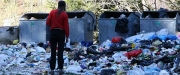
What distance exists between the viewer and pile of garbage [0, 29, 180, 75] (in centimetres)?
920

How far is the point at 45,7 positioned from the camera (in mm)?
23797

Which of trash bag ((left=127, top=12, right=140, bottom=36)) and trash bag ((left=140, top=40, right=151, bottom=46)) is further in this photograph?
trash bag ((left=127, top=12, right=140, bottom=36))

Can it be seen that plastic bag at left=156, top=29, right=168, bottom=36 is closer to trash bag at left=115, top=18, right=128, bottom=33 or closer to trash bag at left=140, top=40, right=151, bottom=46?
trash bag at left=140, top=40, right=151, bottom=46

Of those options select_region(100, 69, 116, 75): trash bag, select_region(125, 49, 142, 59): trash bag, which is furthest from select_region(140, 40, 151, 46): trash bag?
select_region(100, 69, 116, 75): trash bag

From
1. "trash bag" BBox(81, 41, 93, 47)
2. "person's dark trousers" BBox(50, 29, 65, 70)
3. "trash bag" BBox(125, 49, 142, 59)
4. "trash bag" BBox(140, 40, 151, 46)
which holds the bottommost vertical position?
"trash bag" BBox(81, 41, 93, 47)

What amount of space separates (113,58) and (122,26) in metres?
3.71

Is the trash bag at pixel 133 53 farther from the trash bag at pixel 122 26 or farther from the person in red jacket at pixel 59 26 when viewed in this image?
the trash bag at pixel 122 26

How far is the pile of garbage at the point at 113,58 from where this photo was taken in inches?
362

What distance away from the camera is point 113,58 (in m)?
11.1

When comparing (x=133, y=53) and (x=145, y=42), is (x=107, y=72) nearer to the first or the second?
(x=133, y=53)

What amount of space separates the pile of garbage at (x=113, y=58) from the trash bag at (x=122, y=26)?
2.65 ft

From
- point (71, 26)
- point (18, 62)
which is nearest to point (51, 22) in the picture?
point (18, 62)

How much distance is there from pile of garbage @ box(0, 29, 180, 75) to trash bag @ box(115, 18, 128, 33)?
809 mm

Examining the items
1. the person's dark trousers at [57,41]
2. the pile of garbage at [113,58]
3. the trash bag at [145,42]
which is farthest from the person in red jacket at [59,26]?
the trash bag at [145,42]
